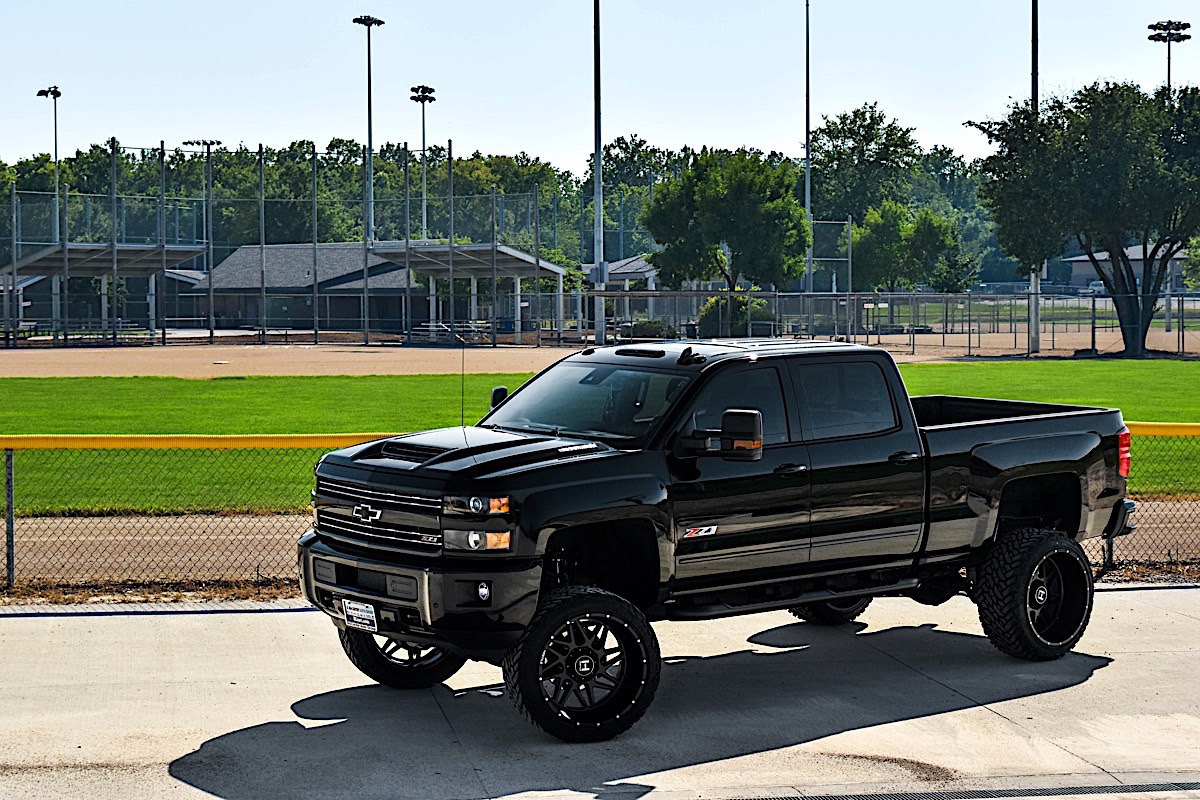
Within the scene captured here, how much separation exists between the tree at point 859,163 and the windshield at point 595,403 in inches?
4444

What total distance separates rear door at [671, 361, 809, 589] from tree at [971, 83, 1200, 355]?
52.1 meters

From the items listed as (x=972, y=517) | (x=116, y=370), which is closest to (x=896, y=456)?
(x=972, y=517)

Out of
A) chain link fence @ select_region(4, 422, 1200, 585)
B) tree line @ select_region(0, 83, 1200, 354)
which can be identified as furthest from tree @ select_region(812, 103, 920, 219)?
chain link fence @ select_region(4, 422, 1200, 585)

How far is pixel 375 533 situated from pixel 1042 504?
14.3 feet

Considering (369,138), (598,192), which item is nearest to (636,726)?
(598,192)

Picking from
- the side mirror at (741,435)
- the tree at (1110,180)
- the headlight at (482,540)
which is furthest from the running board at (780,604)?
the tree at (1110,180)

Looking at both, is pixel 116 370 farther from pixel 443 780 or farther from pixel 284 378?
pixel 443 780

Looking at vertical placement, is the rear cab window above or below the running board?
above

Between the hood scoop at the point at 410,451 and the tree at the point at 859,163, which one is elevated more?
the tree at the point at 859,163

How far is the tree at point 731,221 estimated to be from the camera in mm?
75750

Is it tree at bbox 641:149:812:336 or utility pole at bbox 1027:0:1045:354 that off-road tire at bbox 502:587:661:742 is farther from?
tree at bbox 641:149:812:336

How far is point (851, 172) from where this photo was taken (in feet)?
395

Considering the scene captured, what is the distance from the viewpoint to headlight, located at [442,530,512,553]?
726cm

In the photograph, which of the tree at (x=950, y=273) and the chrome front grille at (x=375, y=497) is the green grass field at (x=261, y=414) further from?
the tree at (x=950, y=273)
